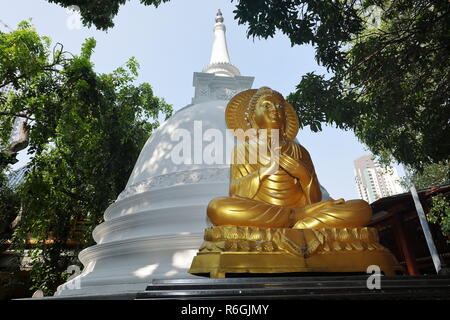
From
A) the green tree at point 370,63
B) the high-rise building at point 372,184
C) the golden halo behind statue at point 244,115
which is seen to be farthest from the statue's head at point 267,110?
the high-rise building at point 372,184

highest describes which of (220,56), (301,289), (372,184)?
(220,56)

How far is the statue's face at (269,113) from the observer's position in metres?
3.51

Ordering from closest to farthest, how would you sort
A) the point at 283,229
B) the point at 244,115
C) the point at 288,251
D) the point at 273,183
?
the point at 288,251 < the point at 283,229 < the point at 273,183 < the point at 244,115

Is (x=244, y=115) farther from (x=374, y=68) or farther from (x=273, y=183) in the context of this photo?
(x=374, y=68)

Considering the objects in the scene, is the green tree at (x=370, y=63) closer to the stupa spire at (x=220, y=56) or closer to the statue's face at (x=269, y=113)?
the statue's face at (x=269, y=113)

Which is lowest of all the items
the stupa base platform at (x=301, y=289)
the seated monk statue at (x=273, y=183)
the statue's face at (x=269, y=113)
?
the stupa base platform at (x=301, y=289)

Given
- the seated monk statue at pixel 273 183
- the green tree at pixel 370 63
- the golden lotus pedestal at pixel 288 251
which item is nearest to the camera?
the golden lotus pedestal at pixel 288 251

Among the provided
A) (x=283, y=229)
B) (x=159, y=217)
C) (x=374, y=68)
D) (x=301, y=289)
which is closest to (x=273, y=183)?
(x=283, y=229)

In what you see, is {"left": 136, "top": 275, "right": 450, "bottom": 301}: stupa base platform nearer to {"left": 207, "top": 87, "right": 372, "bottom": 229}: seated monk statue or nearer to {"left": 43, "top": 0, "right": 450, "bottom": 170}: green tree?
{"left": 207, "top": 87, "right": 372, "bottom": 229}: seated monk statue

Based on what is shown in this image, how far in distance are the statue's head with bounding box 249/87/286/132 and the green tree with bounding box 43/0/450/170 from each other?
1.16 metres

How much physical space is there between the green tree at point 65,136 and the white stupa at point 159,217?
248 cm

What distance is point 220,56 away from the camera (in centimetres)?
968

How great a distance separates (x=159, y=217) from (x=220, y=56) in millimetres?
6901

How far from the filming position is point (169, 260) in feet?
11.8
